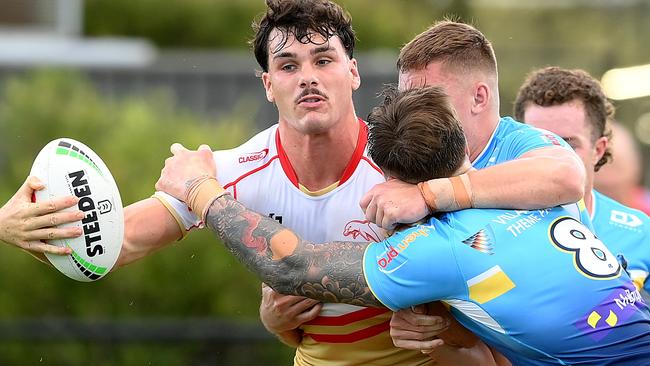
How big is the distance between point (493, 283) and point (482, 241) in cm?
17

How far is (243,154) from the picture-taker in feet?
18.3

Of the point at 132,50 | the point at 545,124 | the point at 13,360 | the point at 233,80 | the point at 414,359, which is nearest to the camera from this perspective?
the point at 414,359

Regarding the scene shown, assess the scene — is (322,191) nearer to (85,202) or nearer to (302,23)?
(302,23)

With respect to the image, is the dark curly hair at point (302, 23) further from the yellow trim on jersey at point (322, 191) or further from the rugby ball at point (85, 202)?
the rugby ball at point (85, 202)

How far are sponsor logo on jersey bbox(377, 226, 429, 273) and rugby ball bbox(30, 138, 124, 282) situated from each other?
123 centimetres

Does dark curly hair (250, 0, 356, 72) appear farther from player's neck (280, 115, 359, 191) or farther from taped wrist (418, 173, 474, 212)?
taped wrist (418, 173, 474, 212)

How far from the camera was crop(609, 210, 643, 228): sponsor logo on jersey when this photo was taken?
6.17 m

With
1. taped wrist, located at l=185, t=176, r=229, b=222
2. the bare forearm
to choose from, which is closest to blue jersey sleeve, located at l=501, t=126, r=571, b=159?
taped wrist, located at l=185, t=176, r=229, b=222

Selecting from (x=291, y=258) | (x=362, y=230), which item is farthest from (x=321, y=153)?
(x=291, y=258)

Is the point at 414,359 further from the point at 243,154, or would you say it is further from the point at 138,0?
the point at 138,0

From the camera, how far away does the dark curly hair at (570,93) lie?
20.3 feet

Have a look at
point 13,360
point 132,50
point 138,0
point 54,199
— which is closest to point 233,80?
point 132,50

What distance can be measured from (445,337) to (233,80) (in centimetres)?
912

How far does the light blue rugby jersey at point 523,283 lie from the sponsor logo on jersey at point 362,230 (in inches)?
29.7
